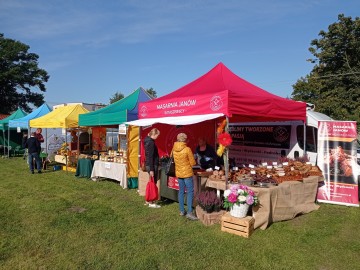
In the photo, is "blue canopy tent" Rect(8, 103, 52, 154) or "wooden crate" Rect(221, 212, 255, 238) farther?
"blue canopy tent" Rect(8, 103, 52, 154)

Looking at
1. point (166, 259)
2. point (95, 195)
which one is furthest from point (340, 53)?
point (166, 259)

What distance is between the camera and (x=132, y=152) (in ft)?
27.2

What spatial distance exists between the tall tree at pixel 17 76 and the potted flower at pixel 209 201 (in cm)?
3893

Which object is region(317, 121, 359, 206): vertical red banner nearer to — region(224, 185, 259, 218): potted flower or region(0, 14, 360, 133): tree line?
region(224, 185, 259, 218): potted flower

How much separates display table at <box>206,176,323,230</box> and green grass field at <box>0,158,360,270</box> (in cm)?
14

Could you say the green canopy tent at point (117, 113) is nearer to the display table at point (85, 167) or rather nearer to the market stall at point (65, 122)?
the market stall at point (65, 122)

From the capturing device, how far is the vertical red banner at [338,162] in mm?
6316

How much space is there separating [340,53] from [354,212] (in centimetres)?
2069

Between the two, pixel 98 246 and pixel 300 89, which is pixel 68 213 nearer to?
pixel 98 246

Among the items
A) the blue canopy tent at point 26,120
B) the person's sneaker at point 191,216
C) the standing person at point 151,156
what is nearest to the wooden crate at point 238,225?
the person's sneaker at point 191,216

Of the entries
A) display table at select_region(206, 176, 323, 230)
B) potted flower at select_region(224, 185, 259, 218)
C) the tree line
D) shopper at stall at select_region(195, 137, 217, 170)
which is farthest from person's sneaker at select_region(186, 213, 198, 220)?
the tree line

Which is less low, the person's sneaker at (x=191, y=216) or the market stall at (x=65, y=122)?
the market stall at (x=65, y=122)

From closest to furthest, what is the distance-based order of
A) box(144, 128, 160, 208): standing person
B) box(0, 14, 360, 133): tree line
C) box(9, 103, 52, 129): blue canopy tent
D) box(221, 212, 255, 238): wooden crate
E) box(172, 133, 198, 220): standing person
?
1. box(221, 212, 255, 238): wooden crate
2. box(172, 133, 198, 220): standing person
3. box(144, 128, 160, 208): standing person
4. box(9, 103, 52, 129): blue canopy tent
5. box(0, 14, 360, 133): tree line

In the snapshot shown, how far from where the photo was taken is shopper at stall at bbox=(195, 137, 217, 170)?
644 cm
